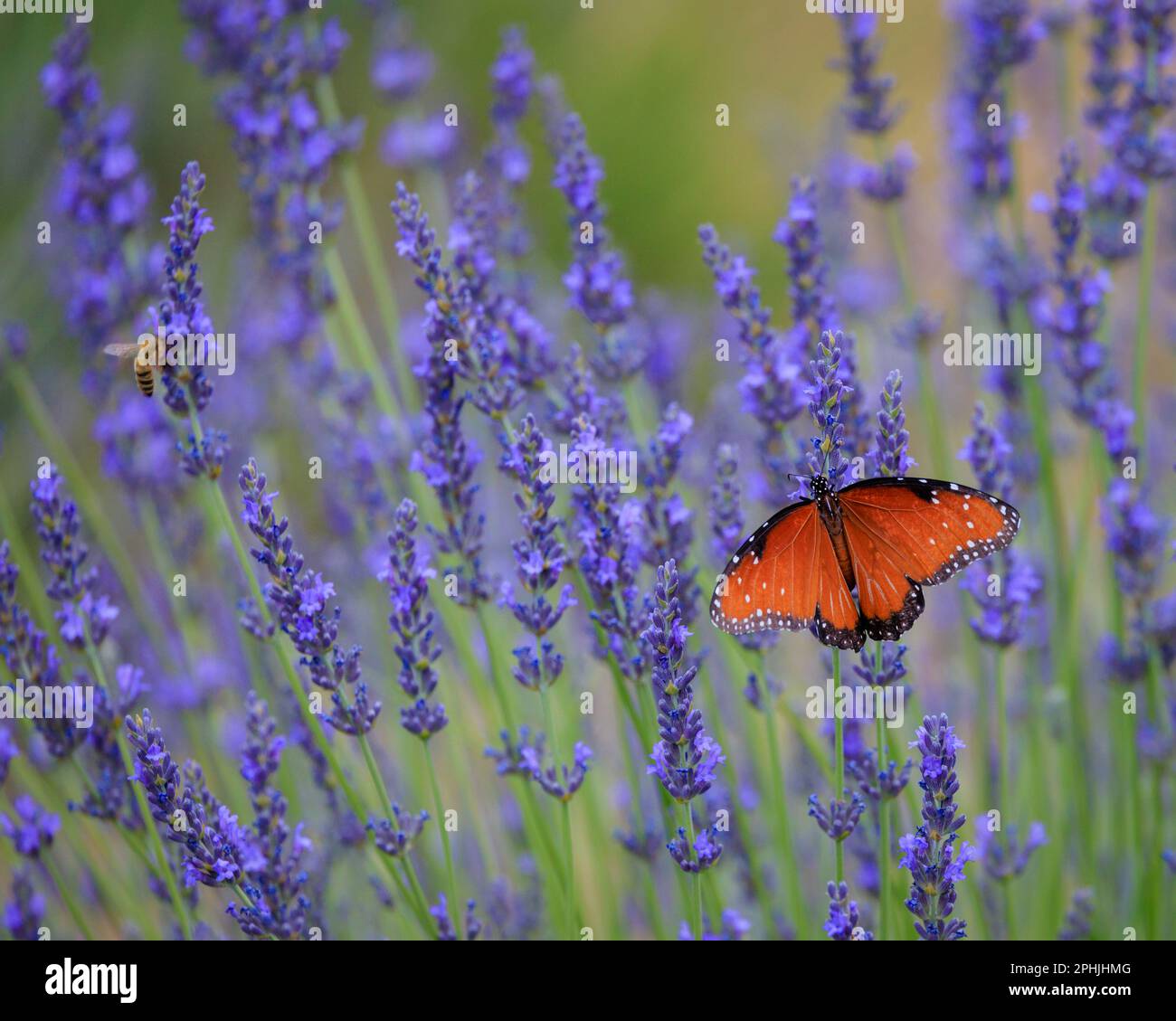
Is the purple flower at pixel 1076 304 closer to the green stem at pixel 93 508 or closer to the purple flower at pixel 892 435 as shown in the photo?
the purple flower at pixel 892 435

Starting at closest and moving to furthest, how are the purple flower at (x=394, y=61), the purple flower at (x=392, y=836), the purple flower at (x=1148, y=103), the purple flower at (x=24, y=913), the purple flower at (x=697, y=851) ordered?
the purple flower at (x=697, y=851), the purple flower at (x=392, y=836), the purple flower at (x=24, y=913), the purple flower at (x=1148, y=103), the purple flower at (x=394, y=61)

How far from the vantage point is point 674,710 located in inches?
56.6

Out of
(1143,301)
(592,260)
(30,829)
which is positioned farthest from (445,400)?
(1143,301)

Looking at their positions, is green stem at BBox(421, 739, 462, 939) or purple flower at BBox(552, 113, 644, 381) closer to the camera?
green stem at BBox(421, 739, 462, 939)

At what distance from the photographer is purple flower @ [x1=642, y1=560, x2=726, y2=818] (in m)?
1.40

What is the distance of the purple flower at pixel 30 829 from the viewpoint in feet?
6.02

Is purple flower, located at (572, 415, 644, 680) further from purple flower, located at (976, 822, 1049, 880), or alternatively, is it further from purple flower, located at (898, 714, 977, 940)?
purple flower, located at (976, 822, 1049, 880)

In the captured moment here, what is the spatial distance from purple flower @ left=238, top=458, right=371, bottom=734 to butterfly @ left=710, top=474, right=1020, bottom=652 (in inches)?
20.4

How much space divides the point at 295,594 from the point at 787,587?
26.0 inches

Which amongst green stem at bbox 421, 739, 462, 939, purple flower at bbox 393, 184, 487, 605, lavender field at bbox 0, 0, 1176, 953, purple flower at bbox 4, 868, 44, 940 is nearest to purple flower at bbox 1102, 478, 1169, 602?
lavender field at bbox 0, 0, 1176, 953

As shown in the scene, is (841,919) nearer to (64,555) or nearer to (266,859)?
(266,859)

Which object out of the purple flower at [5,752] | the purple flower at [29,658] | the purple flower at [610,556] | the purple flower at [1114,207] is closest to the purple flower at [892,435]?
the purple flower at [610,556]

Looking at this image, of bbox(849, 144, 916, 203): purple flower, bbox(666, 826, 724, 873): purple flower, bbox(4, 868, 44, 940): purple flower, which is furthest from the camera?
bbox(849, 144, 916, 203): purple flower
